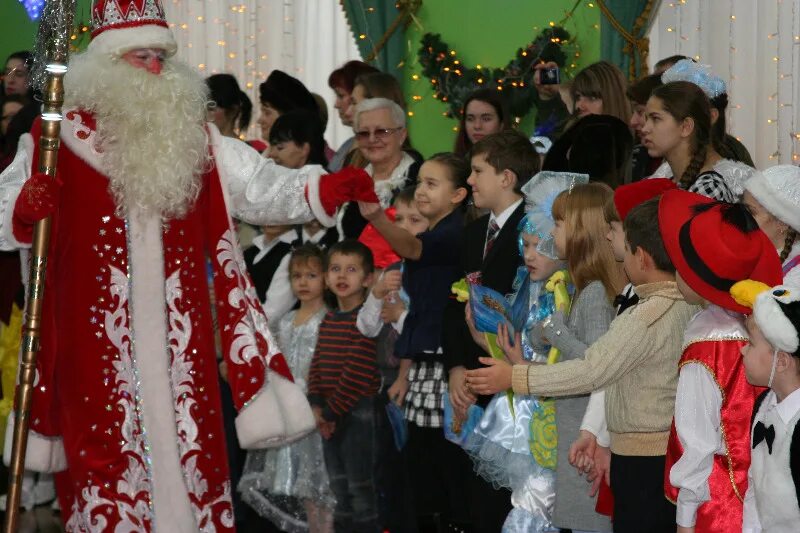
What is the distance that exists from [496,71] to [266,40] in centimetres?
267

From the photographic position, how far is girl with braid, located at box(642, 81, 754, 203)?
4.98 m

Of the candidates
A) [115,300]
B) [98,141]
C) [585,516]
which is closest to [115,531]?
[115,300]

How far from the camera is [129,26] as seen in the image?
463 cm

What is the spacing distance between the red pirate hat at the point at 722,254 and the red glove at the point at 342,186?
4.67 ft

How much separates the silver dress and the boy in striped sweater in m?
0.06

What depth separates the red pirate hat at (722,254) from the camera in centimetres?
367

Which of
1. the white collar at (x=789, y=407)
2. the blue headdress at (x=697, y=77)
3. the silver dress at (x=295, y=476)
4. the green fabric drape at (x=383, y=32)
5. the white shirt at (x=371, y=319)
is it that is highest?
the green fabric drape at (x=383, y=32)

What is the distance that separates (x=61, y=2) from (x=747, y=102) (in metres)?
5.08

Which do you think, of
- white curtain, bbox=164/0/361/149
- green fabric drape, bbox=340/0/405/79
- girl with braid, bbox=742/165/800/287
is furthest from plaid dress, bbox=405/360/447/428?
white curtain, bbox=164/0/361/149

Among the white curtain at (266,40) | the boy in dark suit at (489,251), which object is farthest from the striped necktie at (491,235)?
the white curtain at (266,40)

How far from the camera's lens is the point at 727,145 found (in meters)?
5.40

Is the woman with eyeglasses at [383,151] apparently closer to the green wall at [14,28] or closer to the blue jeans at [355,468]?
the blue jeans at [355,468]

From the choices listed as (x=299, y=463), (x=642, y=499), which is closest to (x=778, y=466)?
(x=642, y=499)

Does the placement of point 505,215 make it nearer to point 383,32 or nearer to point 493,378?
point 493,378
